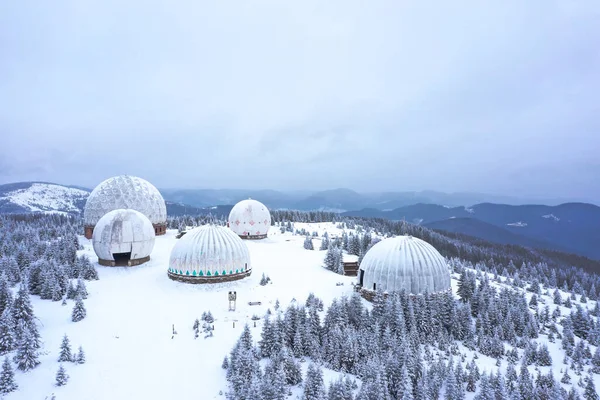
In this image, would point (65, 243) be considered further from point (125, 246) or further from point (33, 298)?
point (33, 298)

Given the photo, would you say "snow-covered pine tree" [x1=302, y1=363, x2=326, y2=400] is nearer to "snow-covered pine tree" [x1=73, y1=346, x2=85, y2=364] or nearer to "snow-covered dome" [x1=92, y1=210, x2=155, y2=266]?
"snow-covered pine tree" [x1=73, y1=346, x2=85, y2=364]

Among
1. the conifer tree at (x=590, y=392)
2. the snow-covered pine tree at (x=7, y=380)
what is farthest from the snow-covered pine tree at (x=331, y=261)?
the snow-covered pine tree at (x=7, y=380)

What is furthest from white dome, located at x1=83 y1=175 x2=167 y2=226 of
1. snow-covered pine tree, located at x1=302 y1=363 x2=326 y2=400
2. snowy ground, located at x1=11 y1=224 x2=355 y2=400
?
snow-covered pine tree, located at x1=302 y1=363 x2=326 y2=400

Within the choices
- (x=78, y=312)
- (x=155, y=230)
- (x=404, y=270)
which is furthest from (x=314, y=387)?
(x=155, y=230)

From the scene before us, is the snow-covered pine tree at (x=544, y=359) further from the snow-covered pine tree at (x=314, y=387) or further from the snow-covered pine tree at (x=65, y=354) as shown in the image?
the snow-covered pine tree at (x=65, y=354)

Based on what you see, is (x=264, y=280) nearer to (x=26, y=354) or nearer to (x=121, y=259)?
(x=121, y=259)

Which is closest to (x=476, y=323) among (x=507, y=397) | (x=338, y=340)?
(x=507, y=397)
